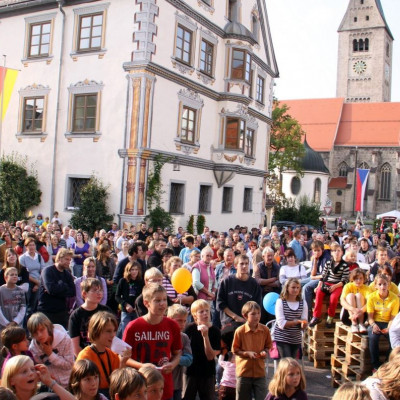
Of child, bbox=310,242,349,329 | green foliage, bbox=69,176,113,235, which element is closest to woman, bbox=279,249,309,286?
child, bbox=310,242,349,329

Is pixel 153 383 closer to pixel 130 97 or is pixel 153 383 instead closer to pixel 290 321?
pixel 290 321

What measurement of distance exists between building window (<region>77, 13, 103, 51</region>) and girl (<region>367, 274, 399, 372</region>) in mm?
16868

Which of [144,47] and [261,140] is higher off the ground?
[144,47]

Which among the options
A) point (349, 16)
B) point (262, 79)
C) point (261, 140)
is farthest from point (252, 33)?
point (349, 16)

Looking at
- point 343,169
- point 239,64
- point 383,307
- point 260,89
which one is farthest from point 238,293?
point 343,169

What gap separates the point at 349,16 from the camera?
79.3m

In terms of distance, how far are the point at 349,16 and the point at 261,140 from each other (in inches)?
2350

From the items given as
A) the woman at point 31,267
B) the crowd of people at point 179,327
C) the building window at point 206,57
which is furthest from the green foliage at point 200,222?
the woman at point 31,267

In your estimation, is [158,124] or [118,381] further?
[158,124]

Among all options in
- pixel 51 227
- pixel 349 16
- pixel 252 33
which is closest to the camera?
pixel 51 227

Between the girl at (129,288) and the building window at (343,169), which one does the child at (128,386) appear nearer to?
the girl at (129,288)

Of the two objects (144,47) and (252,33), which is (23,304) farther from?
(252,33)

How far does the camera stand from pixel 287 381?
172 inches

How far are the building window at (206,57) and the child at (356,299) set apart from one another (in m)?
17.4
